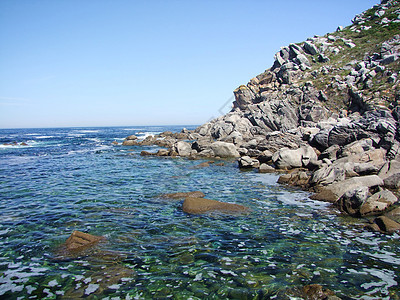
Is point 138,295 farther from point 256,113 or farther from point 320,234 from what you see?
point 256,113

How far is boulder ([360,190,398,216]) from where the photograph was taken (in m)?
11.3

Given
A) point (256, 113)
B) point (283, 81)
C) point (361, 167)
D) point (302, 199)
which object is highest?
point (283, 81)

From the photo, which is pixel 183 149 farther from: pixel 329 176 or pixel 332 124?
pixel 332 124

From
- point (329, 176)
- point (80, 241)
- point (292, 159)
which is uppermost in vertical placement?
point (292, 159)

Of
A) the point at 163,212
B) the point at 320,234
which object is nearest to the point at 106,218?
the point at 163,212

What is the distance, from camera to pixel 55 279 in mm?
6738

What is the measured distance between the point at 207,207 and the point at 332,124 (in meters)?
29.8

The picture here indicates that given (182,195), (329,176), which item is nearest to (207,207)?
(182,195)

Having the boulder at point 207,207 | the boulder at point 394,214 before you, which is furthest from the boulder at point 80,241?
the boulder at point 394,214

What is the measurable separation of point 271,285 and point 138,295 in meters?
3.37

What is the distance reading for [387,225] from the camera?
32.0 ft

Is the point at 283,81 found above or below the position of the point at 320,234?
above

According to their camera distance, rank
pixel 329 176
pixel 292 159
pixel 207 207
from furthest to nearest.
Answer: pixel 292 159 < pixel 329 176 < pixel 207 207

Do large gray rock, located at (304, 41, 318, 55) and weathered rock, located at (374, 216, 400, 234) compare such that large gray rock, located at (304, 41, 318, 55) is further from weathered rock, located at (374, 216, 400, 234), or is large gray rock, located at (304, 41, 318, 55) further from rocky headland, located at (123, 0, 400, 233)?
weathered rock, located at (374, 216, 400, 234)
